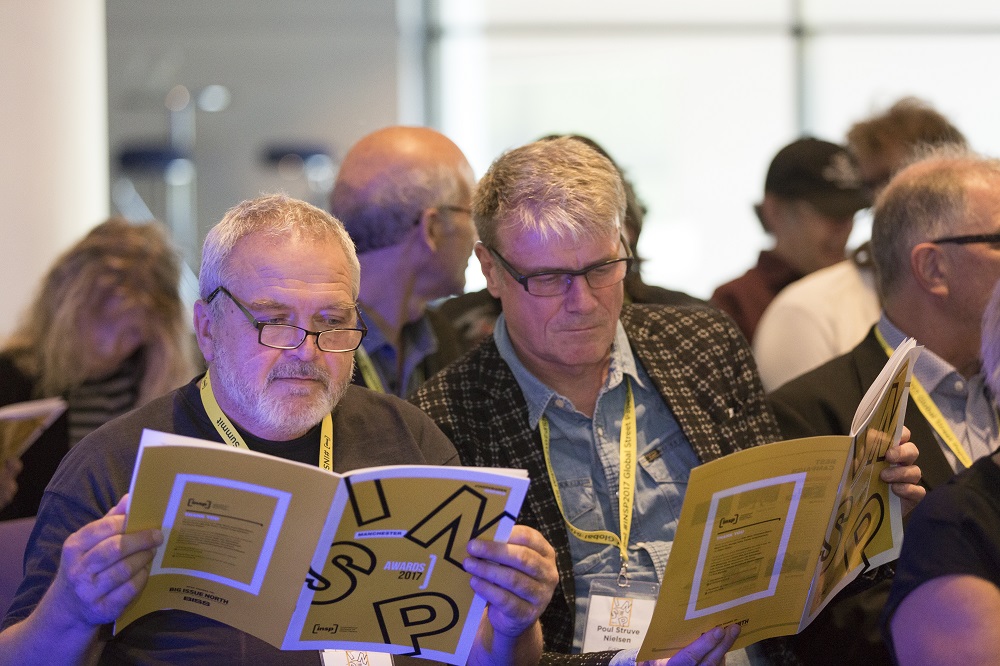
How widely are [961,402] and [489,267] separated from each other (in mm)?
1233

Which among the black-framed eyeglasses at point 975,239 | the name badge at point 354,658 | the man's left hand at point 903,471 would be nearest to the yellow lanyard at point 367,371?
the name badge at point 354,658

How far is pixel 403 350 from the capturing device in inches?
132

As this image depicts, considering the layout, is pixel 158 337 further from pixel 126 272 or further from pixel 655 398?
pixel 655 398

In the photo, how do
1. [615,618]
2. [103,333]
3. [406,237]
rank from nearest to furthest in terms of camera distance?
1. [615,618]
2. [406,237]
3. [103,333]

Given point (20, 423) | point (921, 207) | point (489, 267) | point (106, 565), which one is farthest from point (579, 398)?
point (20, 423)

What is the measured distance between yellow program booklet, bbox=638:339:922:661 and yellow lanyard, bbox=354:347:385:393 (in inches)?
51.8

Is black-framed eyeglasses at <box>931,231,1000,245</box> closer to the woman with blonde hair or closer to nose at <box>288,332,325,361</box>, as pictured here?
nose at <box>288,332,325,361</box>

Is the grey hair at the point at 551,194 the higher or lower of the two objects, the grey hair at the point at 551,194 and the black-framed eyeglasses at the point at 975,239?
the higher

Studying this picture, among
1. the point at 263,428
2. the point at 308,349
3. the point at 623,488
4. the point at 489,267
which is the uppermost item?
the point at 489,267

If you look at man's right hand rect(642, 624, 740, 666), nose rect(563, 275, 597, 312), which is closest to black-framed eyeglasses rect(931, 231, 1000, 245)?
nose rect(563, 275, 597, 312)

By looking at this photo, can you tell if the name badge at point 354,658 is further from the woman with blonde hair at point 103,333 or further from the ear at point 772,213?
the ear at point 772,213

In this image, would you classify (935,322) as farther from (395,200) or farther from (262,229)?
(262,229)

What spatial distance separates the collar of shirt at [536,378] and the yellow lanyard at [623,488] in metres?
0.04

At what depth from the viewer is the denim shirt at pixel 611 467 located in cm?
242
